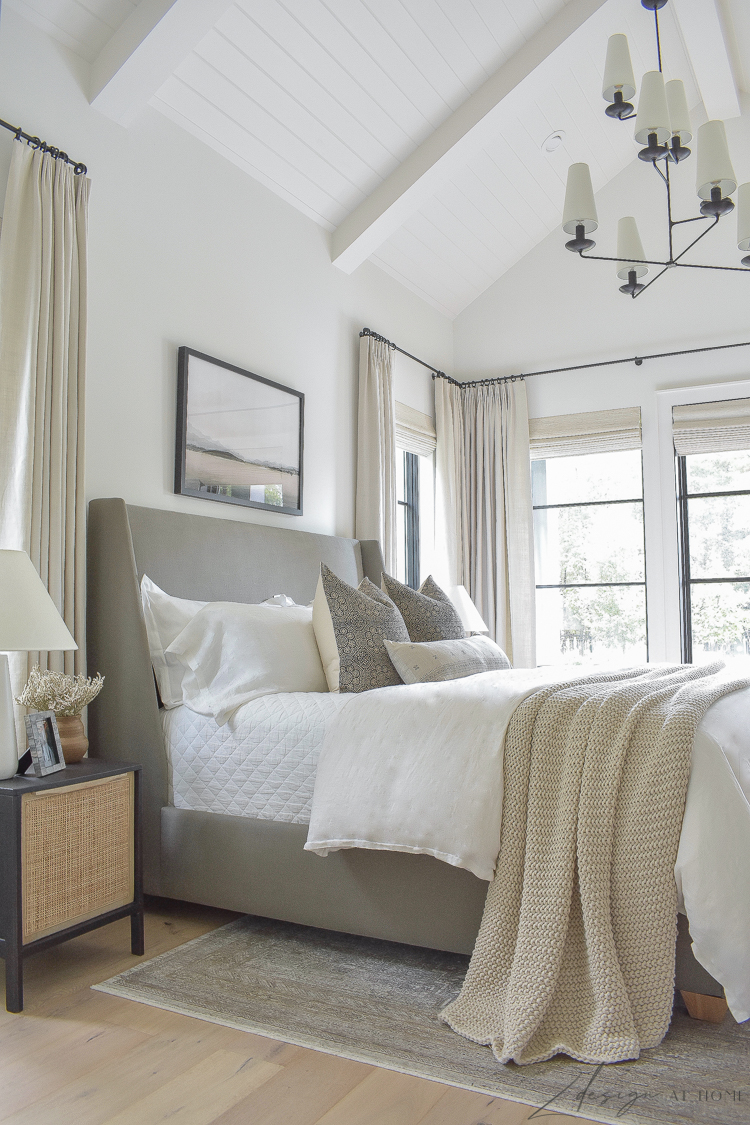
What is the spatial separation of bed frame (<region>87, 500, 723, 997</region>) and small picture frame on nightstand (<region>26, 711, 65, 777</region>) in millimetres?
458

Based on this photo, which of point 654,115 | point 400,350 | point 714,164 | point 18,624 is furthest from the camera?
point 400,350

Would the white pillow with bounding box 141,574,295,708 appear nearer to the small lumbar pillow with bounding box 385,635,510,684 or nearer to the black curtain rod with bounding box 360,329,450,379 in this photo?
the small lumbar pillow with bounding box 385,635,510,684

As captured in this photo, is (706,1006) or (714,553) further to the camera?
(714,553)

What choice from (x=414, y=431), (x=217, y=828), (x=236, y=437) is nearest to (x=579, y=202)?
(x=236, y=437)

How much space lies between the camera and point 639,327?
532 cm

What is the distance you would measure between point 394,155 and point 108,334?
199cm

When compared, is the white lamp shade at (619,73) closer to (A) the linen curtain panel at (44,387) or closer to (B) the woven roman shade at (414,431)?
(A) the linen curtain panel at (44,387)

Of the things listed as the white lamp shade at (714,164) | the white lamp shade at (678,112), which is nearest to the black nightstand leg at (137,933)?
the white lamp shade at (714,164)

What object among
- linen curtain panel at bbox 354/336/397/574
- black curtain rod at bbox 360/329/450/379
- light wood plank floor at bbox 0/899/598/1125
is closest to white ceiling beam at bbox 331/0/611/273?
black curtain rod at bbox 360/329/450/379

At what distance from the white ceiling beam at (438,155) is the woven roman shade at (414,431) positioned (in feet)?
3.13

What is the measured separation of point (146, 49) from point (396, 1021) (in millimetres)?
3051

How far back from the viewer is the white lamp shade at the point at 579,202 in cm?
285

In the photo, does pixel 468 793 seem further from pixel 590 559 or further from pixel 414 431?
pixel 590 559

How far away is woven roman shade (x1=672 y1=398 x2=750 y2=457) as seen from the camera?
4977 mm
